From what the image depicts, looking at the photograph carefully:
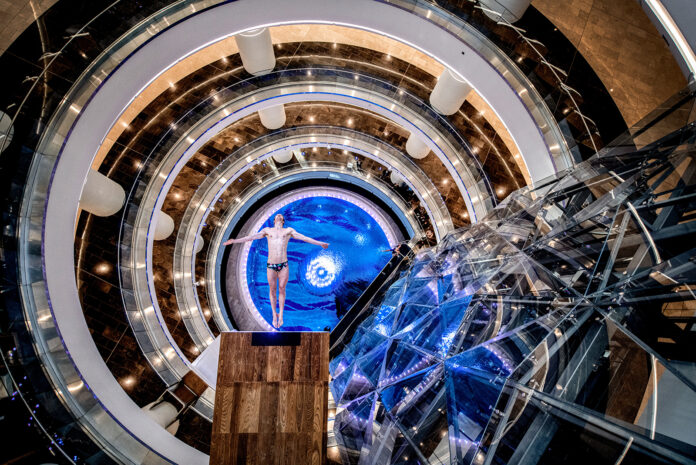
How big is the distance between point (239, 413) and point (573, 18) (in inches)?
391

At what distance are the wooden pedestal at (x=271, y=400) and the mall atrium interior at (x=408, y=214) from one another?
0.26ft

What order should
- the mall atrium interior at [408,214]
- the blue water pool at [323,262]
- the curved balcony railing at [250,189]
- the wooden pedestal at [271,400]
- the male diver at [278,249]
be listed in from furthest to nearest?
the blue water pool at [323,262]
the curved balcony railing at [250,189]
the male diver at [278,249]
the wooden pedestal at [271,400]
the mall atrium interior at [408,214]

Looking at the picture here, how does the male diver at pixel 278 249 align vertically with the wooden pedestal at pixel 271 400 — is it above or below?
above

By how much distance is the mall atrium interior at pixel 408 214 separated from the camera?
227 centimetres

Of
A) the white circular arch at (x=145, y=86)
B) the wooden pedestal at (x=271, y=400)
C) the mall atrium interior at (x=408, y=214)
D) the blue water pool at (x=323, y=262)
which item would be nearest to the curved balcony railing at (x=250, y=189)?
the mall atrium interior at (x=408, y=214)

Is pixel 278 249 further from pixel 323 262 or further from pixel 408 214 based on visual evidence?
pixel 408 214

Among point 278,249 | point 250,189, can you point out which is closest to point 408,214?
point 278,249

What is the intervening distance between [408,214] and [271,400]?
854 cm

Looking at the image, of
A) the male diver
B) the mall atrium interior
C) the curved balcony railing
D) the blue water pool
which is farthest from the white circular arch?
the blue water pool

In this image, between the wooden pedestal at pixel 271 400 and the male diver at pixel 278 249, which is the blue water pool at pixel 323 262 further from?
the wooden pedestal at pixel 271 400

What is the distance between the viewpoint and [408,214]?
11.5 metres

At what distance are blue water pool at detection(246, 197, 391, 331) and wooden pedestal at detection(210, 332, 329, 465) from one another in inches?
275

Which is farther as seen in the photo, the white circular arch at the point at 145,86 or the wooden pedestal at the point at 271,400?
the white circular arch at the point at 145,86

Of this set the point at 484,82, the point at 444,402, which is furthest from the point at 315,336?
the point at 484,82
